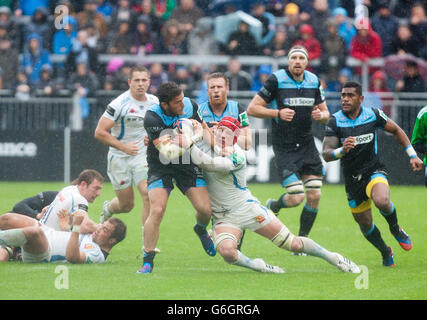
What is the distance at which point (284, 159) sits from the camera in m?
10.4

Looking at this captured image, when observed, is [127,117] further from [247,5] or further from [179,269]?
[247,5]

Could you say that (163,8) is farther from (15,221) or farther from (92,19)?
(15,221)

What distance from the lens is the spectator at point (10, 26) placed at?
19.1 metres

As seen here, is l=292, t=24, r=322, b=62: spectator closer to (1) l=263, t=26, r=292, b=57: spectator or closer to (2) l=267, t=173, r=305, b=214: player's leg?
(1) l=263, t=26, r=292, b=57: spectator

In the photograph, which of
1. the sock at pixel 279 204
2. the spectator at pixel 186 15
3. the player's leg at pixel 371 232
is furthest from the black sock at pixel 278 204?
the spectator at pixel 186 15

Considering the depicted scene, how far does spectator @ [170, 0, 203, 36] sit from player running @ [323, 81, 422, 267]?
10254 millimetres

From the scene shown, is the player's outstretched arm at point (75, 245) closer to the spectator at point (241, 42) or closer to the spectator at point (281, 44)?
the spectator at point (281, 44)

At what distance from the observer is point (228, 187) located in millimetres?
8359

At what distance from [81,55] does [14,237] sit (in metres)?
9.87

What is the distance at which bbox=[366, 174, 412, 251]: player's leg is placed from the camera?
8.66m

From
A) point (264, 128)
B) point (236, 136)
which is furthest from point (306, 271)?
point (264, 128)

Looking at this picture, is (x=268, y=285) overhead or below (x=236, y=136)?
below

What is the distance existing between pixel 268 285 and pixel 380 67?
11428 mm

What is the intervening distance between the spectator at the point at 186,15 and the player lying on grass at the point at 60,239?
10226 mm
